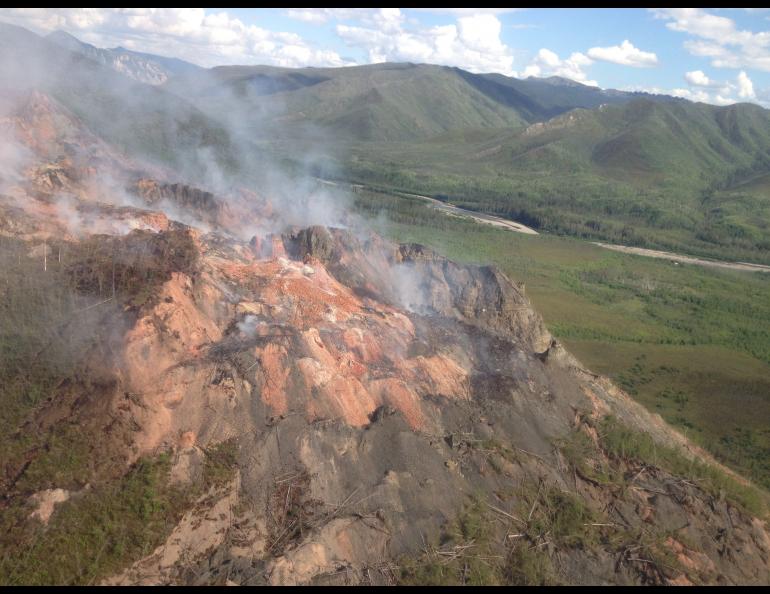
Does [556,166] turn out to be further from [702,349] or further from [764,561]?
[764,561]

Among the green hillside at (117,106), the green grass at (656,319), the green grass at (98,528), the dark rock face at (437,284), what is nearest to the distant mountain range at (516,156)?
the green hillside at (117,106)

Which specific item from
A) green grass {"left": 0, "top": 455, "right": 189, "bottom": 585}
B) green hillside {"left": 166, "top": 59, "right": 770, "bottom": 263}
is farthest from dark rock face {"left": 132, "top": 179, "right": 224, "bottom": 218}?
green hillside {"left": 166, "top": 59, "right": 770, "bottom": 263}

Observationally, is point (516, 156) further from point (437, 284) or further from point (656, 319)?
point (437, 284)

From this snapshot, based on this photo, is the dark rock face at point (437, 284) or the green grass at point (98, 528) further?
the dark rock face at point (437, 284)

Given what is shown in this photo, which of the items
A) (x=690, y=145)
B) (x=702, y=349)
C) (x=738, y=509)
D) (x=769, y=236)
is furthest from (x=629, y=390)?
(x=690, y=145)

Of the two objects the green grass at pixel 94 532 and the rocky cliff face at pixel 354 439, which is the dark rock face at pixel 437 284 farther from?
the green grass at pixel 94 532
